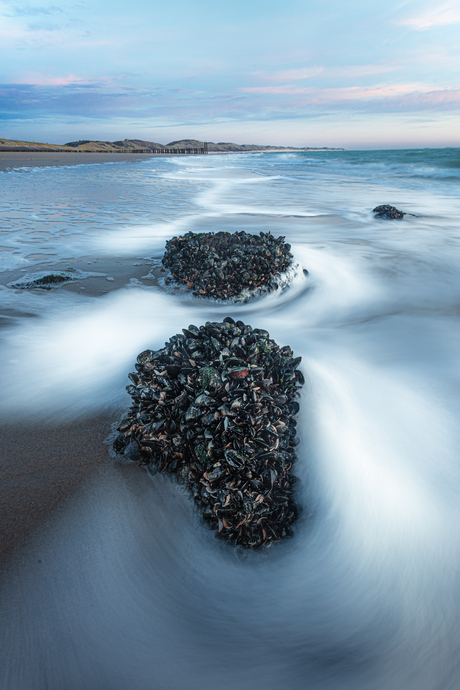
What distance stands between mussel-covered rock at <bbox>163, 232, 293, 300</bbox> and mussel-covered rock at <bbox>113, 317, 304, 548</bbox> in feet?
9.38

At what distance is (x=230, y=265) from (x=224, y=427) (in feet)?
13.0

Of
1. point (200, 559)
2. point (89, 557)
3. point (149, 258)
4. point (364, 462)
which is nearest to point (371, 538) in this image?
point (364, 462)

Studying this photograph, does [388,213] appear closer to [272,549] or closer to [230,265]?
[230,265]

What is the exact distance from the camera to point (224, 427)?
2.40 meters

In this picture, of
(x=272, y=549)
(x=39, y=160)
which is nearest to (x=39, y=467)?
(x=272, y=549)

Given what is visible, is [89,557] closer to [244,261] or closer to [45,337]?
[45,337]

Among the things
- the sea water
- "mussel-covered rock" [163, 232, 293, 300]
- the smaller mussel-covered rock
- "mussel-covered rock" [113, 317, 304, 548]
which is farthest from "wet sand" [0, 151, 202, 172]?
"mussel-covered rock" [113, 317, 304, 548]

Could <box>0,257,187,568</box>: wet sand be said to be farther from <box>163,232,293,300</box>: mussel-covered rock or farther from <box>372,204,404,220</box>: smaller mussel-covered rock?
<box>372,204,404,220</box>: smaller mussel-covered rock

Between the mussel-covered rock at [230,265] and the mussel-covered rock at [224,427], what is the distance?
9.38 feet

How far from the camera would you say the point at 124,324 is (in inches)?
200

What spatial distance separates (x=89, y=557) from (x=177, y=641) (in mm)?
682

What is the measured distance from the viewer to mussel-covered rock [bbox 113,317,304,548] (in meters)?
2.30

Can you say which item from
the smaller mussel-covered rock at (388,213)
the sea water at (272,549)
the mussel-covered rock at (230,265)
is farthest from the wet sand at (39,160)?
the sea water at (272,549)

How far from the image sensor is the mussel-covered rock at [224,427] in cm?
230
